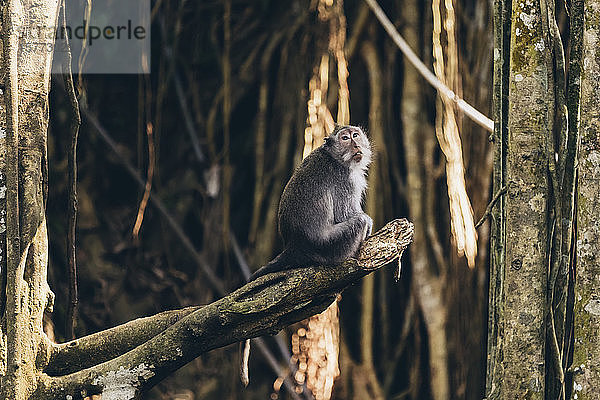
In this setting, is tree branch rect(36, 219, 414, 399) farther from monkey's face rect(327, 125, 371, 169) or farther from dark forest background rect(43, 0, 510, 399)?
dark forest background rect(43, 0, 510, 399)

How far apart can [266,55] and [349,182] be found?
1544mm

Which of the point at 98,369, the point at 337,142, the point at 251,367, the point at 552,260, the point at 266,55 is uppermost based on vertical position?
the point at 266,55

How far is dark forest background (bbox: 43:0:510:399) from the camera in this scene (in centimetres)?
398

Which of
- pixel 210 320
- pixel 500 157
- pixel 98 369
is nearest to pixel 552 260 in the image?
pixel 500 157

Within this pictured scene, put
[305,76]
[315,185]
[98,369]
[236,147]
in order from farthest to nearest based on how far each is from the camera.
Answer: [236,147]
[305,76]
[315,185]
[98,369]

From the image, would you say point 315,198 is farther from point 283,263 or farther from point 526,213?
point 526,213

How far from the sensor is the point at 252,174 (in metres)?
4.66

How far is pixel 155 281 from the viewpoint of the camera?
15.2ft

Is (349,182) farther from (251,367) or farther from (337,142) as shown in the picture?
(251,367)

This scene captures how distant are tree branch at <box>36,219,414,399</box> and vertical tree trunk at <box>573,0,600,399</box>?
44 centimetres

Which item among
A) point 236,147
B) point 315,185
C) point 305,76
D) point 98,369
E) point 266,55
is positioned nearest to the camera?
point 98,369

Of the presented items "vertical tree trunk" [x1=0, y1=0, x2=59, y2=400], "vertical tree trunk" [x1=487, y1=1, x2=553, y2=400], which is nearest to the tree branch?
"vertical tree trunk" [x1=0, y1=0, x2=59, y2=400]

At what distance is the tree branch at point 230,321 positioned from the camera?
187 cm

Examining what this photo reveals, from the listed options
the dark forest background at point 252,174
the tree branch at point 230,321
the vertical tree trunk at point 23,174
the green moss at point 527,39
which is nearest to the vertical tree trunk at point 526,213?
the green moss at point 527,39
